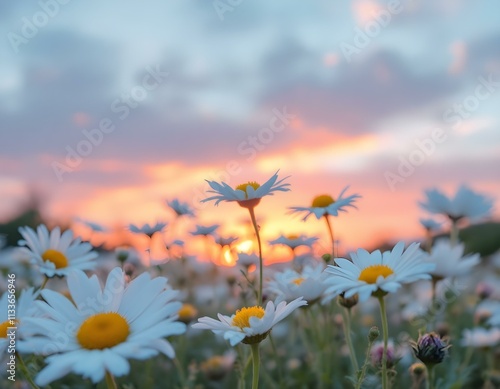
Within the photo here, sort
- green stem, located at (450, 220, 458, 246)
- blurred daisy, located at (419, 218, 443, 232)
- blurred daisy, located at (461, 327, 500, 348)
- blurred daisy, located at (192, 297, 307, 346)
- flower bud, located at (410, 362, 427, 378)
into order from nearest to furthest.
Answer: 1. blurred daisy, located at (192, 297, 307, 346)
2. flower bud, located at (410, 362, 427, 378)
3. green stem, located at (450, 220, 458, 246)
4. blurred daisy, located at (419, 218, 443, 232)
5. blurred daisy, located at (461, 327, 500, 348)

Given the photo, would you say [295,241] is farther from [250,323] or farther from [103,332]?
[103,332]

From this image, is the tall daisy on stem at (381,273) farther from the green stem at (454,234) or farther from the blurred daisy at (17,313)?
the green stem at (454,234)

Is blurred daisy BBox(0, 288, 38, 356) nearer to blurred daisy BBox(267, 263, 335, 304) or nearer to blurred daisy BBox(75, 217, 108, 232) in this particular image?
blurred daisy BBox(267, 263, 335, 304)

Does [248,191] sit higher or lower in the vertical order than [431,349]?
higher

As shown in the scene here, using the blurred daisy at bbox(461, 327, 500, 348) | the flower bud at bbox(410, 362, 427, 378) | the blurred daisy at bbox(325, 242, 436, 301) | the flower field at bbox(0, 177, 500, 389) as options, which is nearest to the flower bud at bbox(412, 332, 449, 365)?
the flower field at bbox(0, 177, 500, 389)

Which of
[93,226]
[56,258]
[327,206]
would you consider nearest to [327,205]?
[327,206]

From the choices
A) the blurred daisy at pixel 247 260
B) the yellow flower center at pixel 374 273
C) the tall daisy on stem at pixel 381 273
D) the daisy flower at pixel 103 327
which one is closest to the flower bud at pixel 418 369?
the tall daisy on stem at pixel 381 273

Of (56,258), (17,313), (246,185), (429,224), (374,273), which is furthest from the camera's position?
(429,224)
